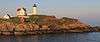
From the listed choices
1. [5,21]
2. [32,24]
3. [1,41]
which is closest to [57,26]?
[32,24]

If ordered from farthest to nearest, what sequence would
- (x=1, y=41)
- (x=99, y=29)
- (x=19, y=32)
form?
(x=99, y=29) < (x=19, y=32) < (x=1, y=41)

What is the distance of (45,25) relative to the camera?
5261 inches

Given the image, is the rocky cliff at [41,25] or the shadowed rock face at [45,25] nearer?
the rocky cliff at [41,25]

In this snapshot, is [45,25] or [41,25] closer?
[41,25]

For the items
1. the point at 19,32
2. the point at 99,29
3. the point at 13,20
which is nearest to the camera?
the point at 19,32

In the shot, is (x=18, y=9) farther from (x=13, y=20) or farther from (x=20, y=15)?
(x=13, y=20)

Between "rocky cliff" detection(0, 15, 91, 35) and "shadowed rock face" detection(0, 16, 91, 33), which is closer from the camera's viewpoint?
"rocky cliff" detection(0, 15, 91, 35)

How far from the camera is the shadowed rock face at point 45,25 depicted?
127 meters

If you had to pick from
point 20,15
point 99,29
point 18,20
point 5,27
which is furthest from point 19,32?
point 99,29

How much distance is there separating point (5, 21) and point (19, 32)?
18.2m

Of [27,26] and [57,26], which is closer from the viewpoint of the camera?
[27,26]

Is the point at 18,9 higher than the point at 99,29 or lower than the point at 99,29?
higher

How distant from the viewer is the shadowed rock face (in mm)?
126625

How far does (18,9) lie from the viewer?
147 metres
